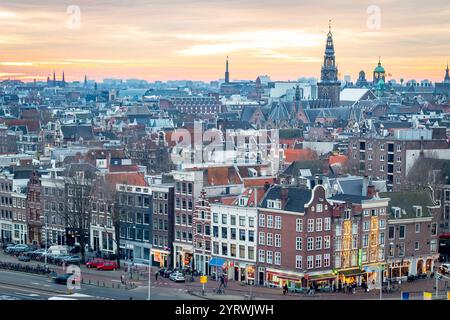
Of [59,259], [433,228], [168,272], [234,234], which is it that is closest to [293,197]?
[234,234]

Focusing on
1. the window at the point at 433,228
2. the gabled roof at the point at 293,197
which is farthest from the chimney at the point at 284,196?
the window at the point at 433,228

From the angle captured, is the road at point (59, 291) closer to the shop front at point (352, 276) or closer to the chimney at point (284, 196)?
the chimney at point (284, 196)

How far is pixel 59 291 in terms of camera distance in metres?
23.4

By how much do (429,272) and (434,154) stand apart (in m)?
11.9

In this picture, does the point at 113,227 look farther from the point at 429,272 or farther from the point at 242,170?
the point at 429,272

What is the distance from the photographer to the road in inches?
893

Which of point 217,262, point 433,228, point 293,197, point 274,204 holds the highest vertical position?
point 293,197

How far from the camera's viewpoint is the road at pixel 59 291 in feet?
74.4

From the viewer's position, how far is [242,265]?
1054 inches

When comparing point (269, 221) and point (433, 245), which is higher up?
point (269, 221)

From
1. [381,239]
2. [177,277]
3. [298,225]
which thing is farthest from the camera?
[381,239]

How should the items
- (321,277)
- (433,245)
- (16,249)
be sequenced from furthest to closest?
1. (16,249)
2. (433,245)
3. (321,277)

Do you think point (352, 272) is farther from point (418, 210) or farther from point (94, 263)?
point (94, 263)
